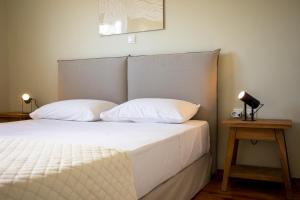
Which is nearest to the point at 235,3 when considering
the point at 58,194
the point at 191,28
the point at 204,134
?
the point at 191,28

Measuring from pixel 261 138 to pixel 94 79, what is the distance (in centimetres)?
180

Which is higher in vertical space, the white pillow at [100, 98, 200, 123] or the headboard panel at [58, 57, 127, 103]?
the headboard panel at [58, 57, 127, 103]

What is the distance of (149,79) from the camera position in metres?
2.96

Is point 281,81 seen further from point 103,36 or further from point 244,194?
point 103,36

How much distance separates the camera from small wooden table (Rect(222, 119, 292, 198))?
7.39 feet

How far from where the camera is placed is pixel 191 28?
2879 millimetres

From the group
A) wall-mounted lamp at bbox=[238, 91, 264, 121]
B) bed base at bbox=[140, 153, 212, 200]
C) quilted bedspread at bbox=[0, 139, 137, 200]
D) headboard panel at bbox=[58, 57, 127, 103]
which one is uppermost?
headboard panel at bbox=[58, 57, 127, 103]

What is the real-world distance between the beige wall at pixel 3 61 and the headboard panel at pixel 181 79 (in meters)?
1.91

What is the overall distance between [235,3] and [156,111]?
1.19 m

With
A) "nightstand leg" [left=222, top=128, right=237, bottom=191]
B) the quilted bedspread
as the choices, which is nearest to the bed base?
"nightstand leg" [left=222, top=128, right=237, bottom=191]

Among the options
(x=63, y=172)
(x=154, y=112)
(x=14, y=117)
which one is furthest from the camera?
(x=14, y=117)

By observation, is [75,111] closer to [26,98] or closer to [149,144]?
[26,98]

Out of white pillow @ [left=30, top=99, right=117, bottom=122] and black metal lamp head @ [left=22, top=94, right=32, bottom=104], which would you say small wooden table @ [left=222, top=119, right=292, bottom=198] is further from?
black metal lamp head @ [left=22, top=94, right=32, bottom=104]

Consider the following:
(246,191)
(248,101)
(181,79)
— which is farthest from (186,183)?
(181,79)
